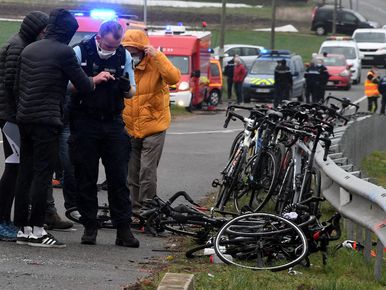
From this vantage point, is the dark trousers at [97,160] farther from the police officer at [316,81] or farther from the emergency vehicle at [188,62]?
the police officer at [316,81]

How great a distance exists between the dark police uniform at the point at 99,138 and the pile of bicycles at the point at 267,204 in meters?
0.58

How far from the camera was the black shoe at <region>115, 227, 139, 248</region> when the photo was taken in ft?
29.7

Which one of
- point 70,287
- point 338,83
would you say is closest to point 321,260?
point 70,287

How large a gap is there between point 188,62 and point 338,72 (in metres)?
13.9

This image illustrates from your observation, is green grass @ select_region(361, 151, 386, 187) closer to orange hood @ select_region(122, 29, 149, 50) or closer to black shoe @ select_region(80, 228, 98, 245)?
orange hood @ select_region(122, 29, 149, 50)

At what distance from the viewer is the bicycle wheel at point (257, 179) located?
37.3ft

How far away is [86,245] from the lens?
902 cm

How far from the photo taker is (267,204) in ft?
37.8

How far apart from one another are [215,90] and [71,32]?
27.7 m

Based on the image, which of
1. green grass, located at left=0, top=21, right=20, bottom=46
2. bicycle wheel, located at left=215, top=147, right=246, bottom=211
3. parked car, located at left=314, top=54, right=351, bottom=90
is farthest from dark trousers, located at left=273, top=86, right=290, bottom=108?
bicycle wheel, located at left=215, top=147, right=246, bottom=211

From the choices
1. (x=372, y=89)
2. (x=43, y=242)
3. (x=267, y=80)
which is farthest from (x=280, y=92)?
(x=43, y=242)

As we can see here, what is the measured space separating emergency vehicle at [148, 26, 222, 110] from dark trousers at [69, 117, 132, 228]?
2208 centimetres

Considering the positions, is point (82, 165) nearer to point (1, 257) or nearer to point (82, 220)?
point (82, 220)

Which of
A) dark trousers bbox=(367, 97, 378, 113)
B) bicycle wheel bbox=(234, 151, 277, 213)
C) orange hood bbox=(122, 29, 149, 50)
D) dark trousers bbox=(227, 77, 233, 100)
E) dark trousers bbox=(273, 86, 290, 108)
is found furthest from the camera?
dark trousers bbox=(227, 77, 233, 100)
